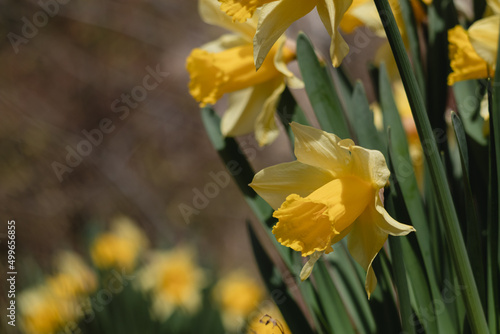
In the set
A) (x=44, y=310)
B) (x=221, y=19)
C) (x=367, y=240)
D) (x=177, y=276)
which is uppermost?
(x=221, y=19)

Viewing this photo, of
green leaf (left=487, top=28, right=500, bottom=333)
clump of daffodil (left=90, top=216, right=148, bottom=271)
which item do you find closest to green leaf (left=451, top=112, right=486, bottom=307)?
green leaf (left=487, top=28, right=500, bottom=333)

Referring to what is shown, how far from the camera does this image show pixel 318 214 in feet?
1.63

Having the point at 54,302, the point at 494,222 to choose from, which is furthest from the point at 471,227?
the point at 54,302

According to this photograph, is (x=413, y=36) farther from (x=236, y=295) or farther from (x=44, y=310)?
(x=236, y=295)

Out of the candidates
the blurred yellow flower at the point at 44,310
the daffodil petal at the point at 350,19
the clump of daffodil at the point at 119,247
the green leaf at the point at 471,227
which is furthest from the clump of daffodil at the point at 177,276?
the green leaf at the point at 471,227

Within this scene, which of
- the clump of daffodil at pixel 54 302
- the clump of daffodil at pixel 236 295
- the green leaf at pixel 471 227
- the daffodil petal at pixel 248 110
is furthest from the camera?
the clump of daffodil at pixel 236 295

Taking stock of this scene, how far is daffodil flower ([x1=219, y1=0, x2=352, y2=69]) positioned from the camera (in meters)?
0.46

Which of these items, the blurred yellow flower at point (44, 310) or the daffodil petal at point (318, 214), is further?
the blurred yellow flower at point (44, 310)

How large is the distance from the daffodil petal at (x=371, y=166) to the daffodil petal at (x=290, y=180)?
5 cm

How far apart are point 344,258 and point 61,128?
3.03m

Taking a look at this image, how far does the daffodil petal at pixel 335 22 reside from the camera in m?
0.46

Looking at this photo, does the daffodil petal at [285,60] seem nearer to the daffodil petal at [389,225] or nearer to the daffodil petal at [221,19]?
the daffodil petal at [221,19]

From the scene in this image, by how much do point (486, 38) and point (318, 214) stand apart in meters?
0.27

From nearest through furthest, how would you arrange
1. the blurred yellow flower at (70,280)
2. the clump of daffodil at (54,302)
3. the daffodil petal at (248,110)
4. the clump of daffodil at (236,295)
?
the daffodil petal at (248,110) → the clump of daffodil at (54,302) → the blurred yellow flower at (70,280) → the clump of daffodil at (236,295)
